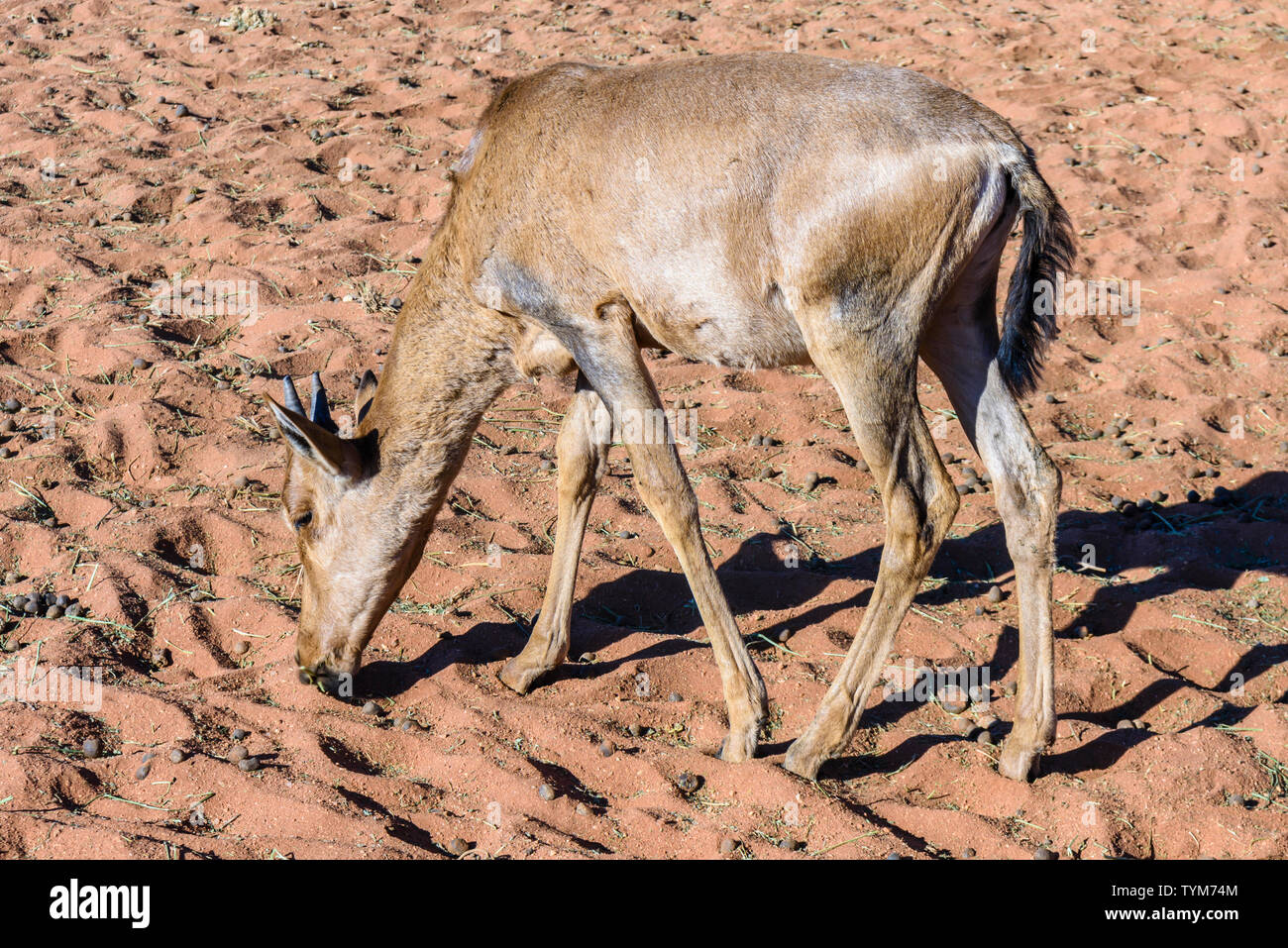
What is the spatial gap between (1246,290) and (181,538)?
6719 millimetres

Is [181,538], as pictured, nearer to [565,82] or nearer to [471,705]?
[471,705]

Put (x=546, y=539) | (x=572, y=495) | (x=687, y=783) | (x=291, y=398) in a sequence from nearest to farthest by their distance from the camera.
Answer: (x=687, y=783) < (x=291, y=398) < (x=572, y=495) < (x=546, y=539)

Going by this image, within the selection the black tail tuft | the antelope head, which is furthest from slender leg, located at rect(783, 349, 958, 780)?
the antelope head

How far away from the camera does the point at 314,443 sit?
4562 mm

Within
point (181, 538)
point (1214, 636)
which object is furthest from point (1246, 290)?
point (181, 538)

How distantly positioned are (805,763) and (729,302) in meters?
1.64

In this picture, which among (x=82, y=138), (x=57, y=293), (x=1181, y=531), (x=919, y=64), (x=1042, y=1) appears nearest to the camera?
(x=1181, y=531)

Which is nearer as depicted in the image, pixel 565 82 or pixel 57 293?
pixel 565 82

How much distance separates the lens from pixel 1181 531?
6.14 metres

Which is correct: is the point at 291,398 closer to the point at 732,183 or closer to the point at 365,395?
the point at 365,395

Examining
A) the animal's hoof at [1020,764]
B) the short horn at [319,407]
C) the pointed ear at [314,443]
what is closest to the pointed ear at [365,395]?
the short horn at [319,407]

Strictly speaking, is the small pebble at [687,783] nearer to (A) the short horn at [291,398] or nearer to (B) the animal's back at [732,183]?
(B) the animal's back at [732,183]

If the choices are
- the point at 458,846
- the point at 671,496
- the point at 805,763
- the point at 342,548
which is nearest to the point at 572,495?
the point at 671,496

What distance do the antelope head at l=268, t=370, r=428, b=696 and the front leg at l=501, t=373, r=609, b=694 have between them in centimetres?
62
